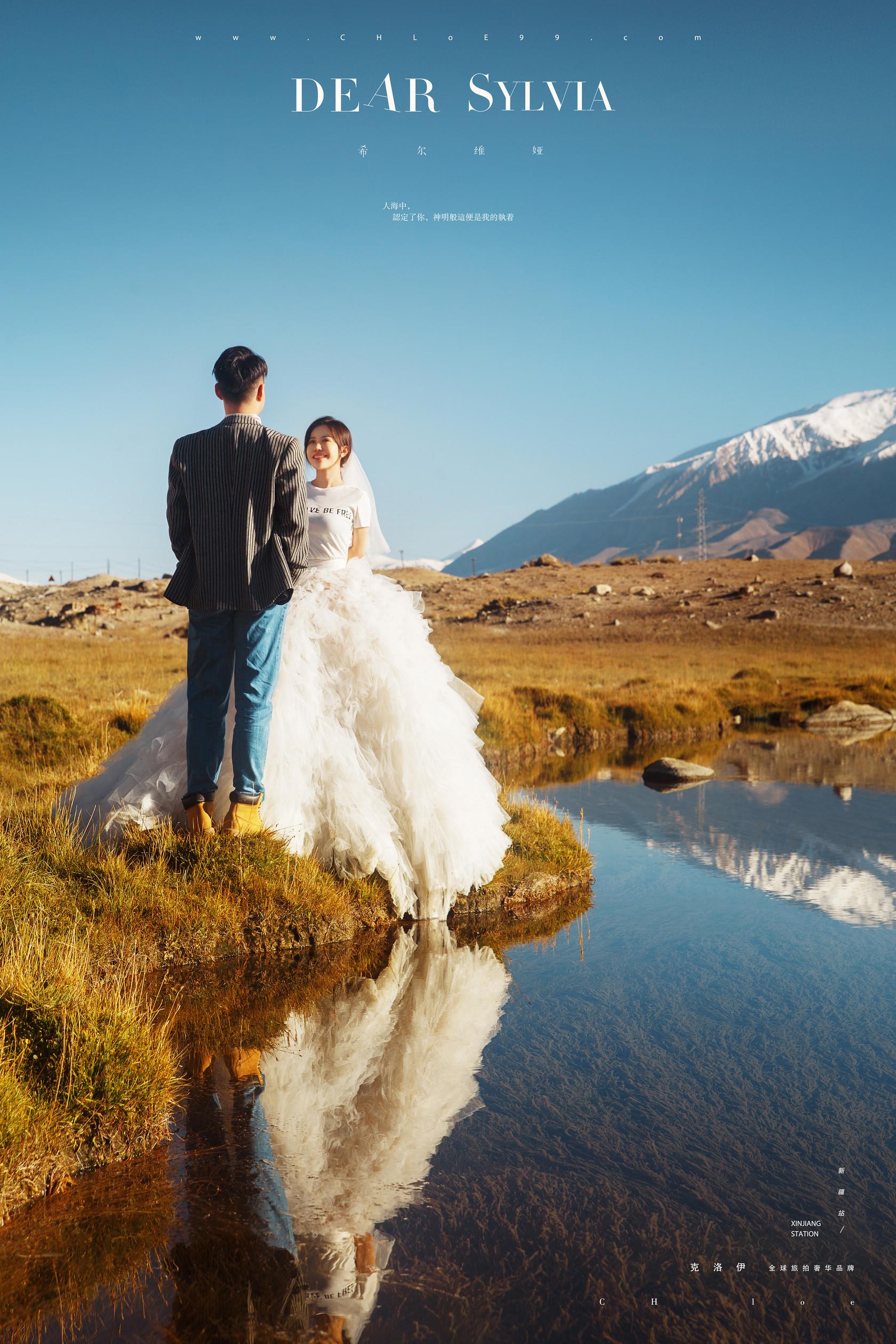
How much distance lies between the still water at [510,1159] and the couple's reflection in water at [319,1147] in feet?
0.04

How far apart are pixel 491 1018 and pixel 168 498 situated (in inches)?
140

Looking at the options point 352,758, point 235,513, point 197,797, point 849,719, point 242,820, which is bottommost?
point 849,719

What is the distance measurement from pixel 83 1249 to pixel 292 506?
390cm

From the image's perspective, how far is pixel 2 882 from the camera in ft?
17.7

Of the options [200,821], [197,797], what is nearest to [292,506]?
[197,797]

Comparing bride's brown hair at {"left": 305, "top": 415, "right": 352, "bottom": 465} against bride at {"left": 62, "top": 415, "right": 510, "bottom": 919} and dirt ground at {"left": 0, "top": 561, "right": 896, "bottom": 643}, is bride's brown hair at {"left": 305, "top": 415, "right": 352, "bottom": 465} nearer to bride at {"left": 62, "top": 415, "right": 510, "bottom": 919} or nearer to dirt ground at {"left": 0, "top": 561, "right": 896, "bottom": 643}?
bride at {"left": 62, "top": 415, "right": 510, "bottom": 919}

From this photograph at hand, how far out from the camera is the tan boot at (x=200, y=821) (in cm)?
600

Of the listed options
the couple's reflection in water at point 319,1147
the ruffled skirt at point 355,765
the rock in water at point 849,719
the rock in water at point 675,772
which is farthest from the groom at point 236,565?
the rock in water at point 849,719

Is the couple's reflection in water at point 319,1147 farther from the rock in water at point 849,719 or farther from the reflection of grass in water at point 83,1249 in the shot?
the rock in water at point 849,719

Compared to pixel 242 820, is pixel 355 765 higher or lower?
higher

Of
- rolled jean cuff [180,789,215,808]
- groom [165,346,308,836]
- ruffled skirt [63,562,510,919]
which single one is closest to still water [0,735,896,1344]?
ruffled skirt [63,562,510,919]

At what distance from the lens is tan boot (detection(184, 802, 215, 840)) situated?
19.7 ft

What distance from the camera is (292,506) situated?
568 centimetres

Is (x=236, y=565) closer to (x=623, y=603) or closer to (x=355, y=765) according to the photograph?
(x=355, y=765)
